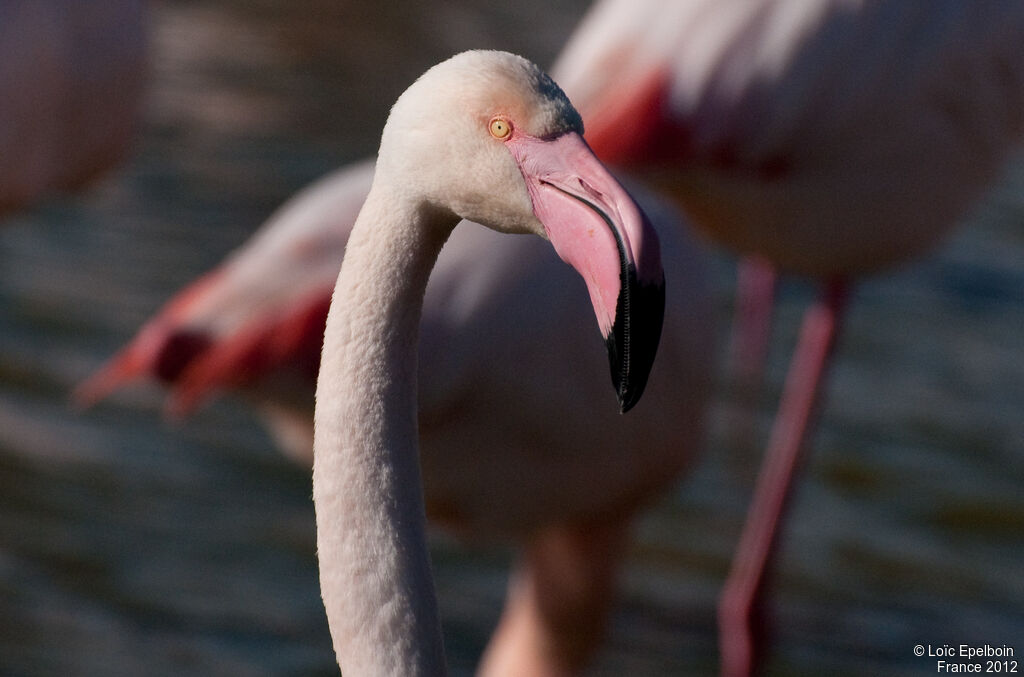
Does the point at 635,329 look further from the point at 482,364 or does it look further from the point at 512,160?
the point at 482,364

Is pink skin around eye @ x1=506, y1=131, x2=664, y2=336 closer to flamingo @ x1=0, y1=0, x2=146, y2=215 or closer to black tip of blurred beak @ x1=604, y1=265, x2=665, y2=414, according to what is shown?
black tip of blurred beak @ x1=604, y1=265, x2=665, y2=414

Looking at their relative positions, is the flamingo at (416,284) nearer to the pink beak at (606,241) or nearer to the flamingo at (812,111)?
the pink beak at (606,241)

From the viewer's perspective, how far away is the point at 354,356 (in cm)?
129

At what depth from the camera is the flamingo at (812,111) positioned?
357 cm

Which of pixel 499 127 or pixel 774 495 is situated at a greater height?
pixel 499 127

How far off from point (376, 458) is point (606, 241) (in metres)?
0.27

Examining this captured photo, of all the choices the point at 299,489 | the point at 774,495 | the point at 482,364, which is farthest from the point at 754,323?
the point at 482,364

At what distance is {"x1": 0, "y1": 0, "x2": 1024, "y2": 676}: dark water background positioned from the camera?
4.11 meters

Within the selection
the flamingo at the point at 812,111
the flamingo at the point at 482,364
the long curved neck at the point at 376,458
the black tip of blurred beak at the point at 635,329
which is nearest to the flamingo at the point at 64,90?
the flamingo at the point at 482,364

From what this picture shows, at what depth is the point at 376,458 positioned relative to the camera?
1.30 meters

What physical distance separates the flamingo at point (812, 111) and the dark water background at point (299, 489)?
3.12 feet

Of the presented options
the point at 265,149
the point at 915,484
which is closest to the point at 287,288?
the point at 915,484

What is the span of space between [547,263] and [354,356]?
1791mm

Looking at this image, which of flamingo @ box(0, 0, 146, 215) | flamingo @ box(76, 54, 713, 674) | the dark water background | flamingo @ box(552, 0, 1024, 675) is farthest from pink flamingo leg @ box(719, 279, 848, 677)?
flamingo @ box(0, 0, 146, 215)
